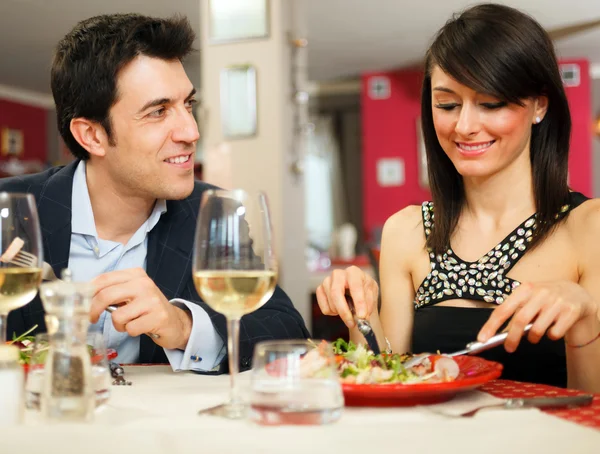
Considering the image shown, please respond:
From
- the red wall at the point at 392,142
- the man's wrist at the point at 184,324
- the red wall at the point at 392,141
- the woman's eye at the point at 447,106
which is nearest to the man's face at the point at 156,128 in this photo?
the man's wrist at the point at 184,324

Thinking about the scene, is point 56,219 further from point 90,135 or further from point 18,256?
point 18,256

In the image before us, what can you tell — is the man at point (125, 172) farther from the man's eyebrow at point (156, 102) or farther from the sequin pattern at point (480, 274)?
the sequin pattern at point (480, 274)

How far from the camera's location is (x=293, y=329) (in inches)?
64.4

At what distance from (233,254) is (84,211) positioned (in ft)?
3.69

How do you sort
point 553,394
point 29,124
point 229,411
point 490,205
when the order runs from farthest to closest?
point 29,124
point 490,205
point 553,394
point 229,411

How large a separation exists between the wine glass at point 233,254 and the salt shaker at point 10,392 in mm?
224

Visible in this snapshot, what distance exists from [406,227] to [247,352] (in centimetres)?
63

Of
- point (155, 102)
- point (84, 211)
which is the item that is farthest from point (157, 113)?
point (84, 211)

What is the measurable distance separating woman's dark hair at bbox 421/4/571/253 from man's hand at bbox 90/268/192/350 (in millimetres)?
803

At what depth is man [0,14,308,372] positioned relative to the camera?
69.3 inches

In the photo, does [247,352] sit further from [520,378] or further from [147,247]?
[520,378]

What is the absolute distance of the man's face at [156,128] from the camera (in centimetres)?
185

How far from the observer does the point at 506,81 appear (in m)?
1.61

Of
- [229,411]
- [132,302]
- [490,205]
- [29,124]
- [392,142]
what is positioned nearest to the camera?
[229,411]
